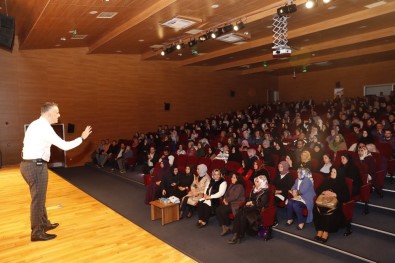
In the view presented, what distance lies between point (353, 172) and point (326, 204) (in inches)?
44.6

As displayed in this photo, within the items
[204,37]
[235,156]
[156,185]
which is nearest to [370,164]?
[235,156]

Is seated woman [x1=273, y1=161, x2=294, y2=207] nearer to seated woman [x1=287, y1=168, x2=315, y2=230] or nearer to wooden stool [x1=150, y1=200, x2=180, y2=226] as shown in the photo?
seated woman [x1=287, y1=168, x2=315, y2=230]

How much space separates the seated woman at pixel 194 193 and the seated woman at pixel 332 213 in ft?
6.66

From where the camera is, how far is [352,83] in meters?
15.0

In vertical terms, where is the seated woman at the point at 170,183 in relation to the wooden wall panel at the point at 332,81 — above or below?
below

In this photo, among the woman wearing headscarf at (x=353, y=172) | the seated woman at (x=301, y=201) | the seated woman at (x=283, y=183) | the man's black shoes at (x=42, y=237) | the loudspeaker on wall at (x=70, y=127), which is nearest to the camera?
the man's black shoes at (x=42, y=237)

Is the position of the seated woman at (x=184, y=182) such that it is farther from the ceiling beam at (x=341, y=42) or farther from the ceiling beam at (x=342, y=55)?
the ceiling beam at (x=342, y=55)

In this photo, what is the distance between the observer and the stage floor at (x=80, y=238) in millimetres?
3252

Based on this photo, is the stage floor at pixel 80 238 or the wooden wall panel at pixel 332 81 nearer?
the stage floor at pixel 80 238

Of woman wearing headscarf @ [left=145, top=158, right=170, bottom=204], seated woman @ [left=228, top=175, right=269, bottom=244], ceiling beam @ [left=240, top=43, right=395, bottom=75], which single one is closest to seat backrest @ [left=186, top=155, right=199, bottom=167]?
woman wearing headscarf @ [left=145, top=158, right=170, bottom=204]

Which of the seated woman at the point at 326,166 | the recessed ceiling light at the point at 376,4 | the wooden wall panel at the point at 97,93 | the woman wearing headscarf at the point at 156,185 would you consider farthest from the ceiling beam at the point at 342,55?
the woman wearing headscarf at the point at 156,185

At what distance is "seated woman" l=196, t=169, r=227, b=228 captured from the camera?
5148mm

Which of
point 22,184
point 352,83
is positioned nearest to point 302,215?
point 22,184

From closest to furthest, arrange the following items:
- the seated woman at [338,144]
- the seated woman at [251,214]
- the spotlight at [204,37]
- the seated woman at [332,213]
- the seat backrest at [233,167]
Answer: the seated woman at [332,213]
the seated woman at [251,214]
the seat backrest at [233,167]
the seated woman at [338,144]
the spotlight at [204,37]
